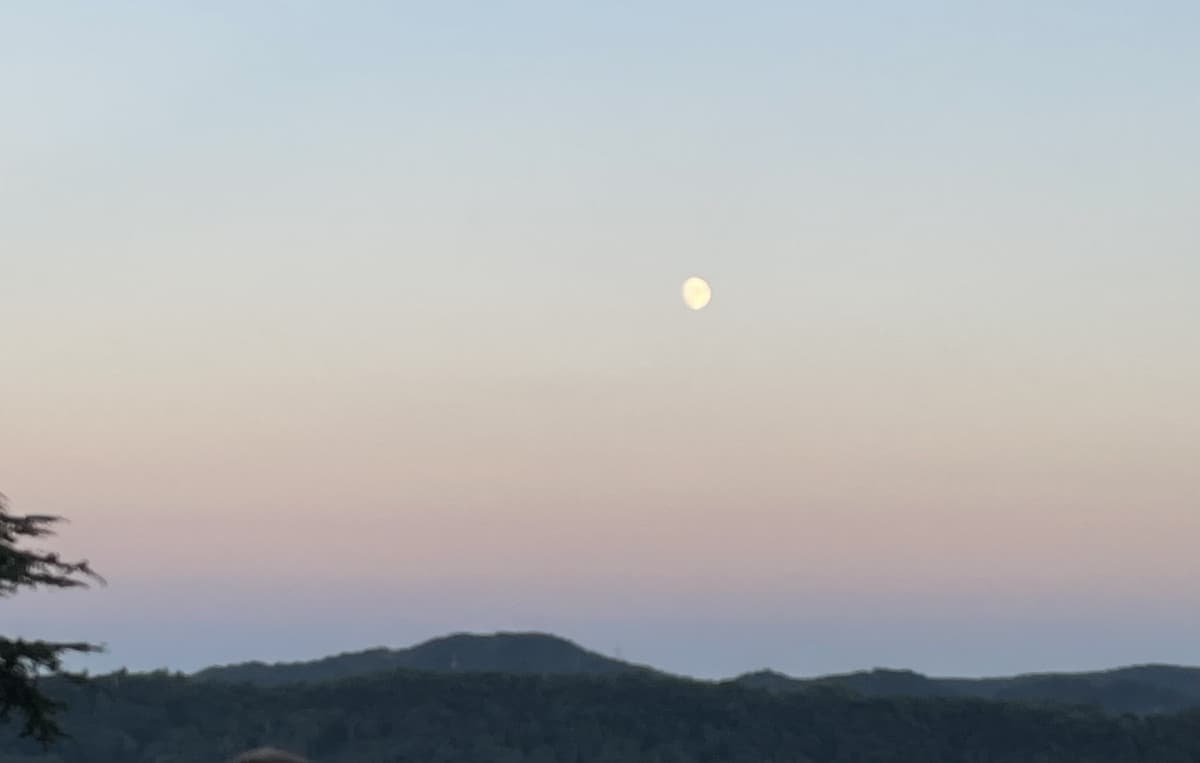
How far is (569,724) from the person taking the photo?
11800 centimetres

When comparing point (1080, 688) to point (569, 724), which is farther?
point (1080, 688)

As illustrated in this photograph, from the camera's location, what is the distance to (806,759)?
115312 mm

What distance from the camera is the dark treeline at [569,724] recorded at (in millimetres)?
112438

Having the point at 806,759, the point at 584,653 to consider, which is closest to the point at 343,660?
the point at 584,653

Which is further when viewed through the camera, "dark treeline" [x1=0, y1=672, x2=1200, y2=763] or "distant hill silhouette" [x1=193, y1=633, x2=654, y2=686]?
"distant hill silhouette" [x1=193, y1=633, x2=654, y2=686]

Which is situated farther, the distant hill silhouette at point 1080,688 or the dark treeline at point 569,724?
the distant hill silhouette at point 1080,688

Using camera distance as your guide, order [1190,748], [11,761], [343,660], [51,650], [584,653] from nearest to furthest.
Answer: [51,650]
[11,761]
[1190,748]
[343,660]
[584,653]

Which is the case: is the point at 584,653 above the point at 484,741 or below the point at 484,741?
above

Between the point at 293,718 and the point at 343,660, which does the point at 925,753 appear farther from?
the point at 343,660

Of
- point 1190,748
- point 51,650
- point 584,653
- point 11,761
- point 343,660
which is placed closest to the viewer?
point 51,650

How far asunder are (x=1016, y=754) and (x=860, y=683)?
50.5 meters

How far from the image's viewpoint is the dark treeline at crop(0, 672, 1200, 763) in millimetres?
112438

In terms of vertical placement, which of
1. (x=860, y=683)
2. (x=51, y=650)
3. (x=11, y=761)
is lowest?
(x=51, y=650)

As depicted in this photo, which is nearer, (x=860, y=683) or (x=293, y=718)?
(x=293, y=718)
